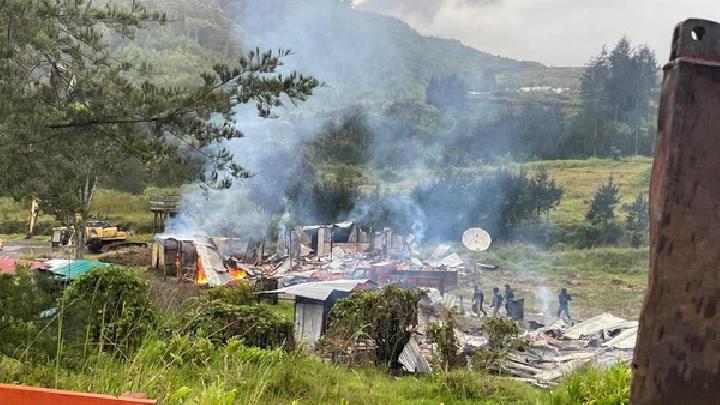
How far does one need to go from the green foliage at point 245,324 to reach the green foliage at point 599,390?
12.2ft

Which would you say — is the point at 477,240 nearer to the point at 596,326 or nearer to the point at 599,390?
the point at 596,326

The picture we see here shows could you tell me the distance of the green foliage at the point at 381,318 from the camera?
7.95 metres

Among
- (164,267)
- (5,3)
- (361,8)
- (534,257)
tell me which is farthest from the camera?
(361,8)

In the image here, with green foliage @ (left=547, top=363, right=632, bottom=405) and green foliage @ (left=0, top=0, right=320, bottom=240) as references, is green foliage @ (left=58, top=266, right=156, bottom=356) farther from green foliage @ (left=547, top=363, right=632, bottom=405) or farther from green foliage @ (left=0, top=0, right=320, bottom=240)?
green foliage @ (left=547, top=363, right=632, bottom=405)

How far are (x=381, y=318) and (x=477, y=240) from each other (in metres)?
16.8

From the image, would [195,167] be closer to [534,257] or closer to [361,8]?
[534,257]

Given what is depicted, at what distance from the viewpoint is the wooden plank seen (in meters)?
1.56

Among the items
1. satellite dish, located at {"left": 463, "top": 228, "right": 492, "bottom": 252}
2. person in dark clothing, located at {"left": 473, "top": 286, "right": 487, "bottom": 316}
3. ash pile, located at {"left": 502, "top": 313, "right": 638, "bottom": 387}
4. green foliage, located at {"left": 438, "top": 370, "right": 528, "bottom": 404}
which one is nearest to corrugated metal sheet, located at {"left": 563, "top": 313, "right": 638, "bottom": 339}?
ash pile, located at {"left": 502, "top": 313, "right": 638, "bottom": 387}

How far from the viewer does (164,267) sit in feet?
57.8

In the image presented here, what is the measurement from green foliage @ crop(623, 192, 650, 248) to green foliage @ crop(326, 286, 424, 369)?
1795 centimetres

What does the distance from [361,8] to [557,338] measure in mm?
72835

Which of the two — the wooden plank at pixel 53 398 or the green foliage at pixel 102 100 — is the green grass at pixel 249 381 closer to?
the wooden plank at pixel 53 398

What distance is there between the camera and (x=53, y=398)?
1599 mm

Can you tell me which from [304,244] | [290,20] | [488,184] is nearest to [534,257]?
[488,184]
